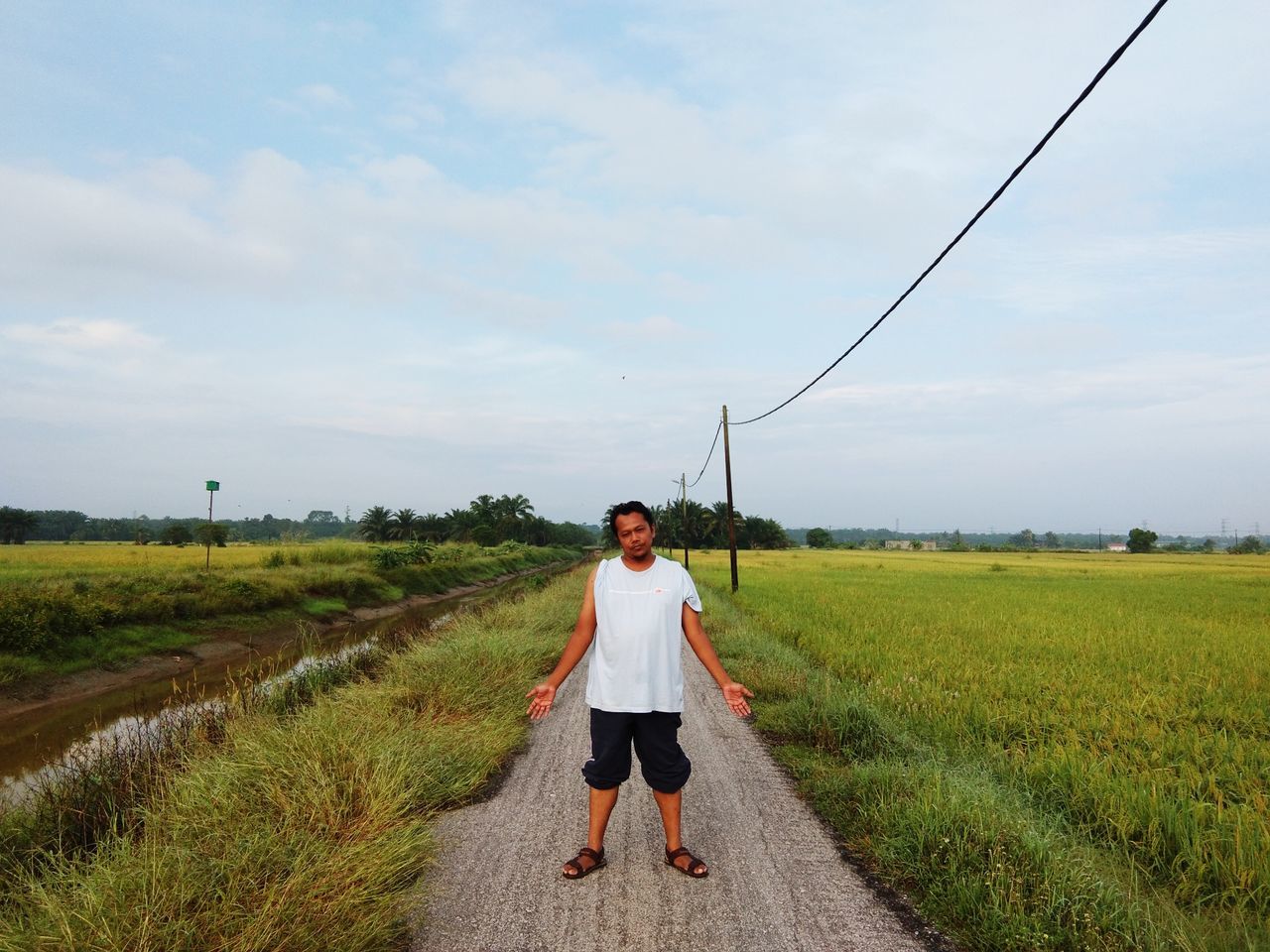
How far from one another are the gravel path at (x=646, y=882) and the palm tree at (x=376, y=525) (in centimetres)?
6680

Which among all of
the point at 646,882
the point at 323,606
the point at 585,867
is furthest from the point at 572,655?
the point at 323,606

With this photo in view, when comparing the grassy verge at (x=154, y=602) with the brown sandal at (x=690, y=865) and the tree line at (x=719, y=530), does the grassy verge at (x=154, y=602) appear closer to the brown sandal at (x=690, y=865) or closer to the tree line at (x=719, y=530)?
the brown sandal at (x=690, y=865)

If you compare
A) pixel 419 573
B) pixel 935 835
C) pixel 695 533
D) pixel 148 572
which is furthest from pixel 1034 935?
pixel 695 533

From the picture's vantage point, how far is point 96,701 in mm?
10922

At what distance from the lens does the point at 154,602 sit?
1494cm

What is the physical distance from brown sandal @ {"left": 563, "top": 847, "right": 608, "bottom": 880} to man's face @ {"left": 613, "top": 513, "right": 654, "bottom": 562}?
1493mm

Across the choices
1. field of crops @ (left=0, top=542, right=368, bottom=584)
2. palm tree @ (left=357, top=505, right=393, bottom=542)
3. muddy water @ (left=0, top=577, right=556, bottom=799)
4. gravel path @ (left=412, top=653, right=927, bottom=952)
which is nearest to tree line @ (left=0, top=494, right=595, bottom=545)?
palm tree @ (left=357, top=505, right=393, bottom=542)

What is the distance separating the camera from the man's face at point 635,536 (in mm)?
3217

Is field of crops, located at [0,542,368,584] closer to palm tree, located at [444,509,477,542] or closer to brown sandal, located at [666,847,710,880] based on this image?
brown sandal, located at [666,847,710,880]

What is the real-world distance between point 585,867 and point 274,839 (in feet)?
4.79

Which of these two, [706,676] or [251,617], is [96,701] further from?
[706,676]

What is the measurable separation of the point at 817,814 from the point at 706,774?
0.95m

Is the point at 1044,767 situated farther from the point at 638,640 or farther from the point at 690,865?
the point at 638,640

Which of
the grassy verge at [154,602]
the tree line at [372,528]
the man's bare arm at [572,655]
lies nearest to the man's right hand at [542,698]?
the man's bare arm at [572,655]
